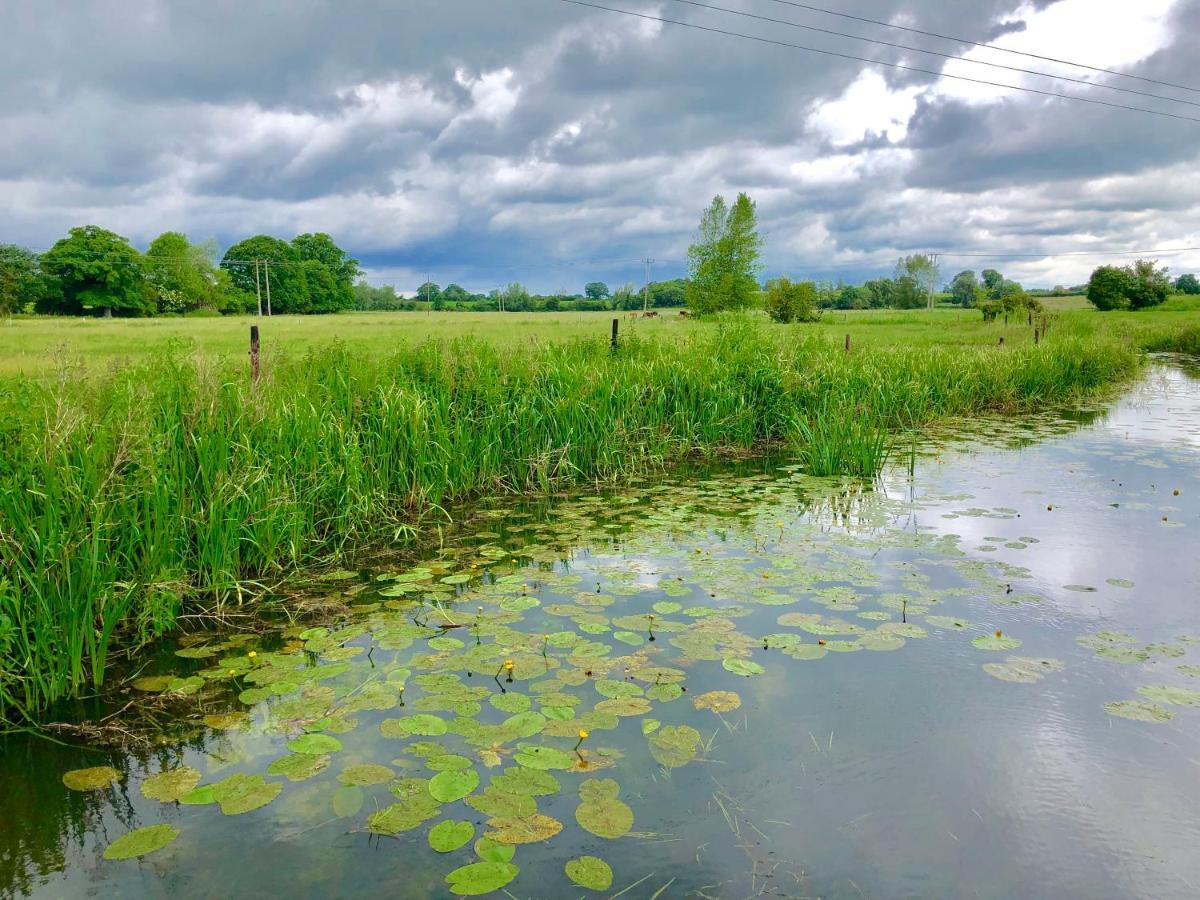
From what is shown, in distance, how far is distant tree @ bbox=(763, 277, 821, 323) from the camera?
52.7 m

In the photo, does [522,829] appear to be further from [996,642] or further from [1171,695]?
[1171,695]

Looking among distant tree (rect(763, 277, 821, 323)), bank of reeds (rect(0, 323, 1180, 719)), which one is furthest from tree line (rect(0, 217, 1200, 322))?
bank of reeds (rect(0, 323, 1180, 719))

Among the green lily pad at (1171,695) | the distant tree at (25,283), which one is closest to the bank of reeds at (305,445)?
the green lily pad at (1171,695)

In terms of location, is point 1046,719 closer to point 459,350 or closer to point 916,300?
point 459,350

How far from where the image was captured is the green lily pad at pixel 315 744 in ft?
11.0

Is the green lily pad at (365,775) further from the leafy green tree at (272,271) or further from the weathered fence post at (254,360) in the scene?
the leafy green tree at (272,271)

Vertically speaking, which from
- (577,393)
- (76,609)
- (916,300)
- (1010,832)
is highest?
(916,300)

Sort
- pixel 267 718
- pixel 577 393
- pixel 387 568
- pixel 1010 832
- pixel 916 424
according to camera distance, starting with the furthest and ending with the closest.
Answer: pixel 916 424 < pixel 577 393 < pixel 387 568 < pixel 267 718 < pixel 1010 832

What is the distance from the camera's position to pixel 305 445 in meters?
6.26

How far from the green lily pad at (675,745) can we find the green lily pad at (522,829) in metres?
0.62

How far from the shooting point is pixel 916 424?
44.0 ft

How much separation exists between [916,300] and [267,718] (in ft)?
314

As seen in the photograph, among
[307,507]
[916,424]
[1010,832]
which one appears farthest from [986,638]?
[916,424]

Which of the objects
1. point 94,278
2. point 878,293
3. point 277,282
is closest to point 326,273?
point 277,282
